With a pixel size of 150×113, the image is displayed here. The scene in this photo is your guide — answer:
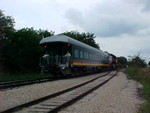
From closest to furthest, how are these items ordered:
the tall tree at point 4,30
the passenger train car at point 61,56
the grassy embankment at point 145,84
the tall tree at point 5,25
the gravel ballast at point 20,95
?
the grassy embankment at point 145,84 < the gravel ballast at point 20,95 < the passenger train car at point 61,56 < the tall tree at point 4,30 < the tall tree at point 5,25

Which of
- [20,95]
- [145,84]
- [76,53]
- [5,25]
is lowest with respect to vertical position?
[20,95]

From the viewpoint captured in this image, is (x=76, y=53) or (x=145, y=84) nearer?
(x=145, y=84)

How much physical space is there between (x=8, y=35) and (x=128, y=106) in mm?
29111

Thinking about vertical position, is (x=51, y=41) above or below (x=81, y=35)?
below

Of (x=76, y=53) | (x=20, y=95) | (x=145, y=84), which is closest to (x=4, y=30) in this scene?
(x=76, y=53)

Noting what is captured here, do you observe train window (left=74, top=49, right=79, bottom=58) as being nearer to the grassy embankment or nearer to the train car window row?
the train car window row

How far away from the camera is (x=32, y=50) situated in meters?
31.3

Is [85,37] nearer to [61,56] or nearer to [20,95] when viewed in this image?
[61,56]

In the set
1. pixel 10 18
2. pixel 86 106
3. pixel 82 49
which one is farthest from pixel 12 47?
pixel 86 106

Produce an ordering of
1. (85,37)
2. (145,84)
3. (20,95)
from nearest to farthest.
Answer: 1. (20,95)
2. (145,84)
3. (85,37)

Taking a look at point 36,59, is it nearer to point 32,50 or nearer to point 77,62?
point 32,50

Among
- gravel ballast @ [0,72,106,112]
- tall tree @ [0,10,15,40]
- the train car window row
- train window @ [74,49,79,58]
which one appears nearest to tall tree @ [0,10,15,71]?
tall tree @ [0,10,15,40]

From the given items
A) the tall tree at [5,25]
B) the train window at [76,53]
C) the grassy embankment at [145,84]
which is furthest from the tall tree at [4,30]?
the grassy embankment at [145,84]

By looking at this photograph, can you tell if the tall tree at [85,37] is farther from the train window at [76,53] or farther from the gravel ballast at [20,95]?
the gravel ballast at [20,95]
